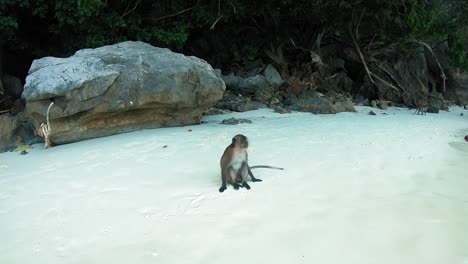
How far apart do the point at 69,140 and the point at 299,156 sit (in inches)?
147

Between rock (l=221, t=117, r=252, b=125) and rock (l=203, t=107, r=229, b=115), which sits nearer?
rock (l=221, t=117, r=252, b=125)

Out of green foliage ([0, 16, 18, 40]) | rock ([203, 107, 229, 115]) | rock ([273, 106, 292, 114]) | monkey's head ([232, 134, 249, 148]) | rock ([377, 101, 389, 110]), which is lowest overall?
rock ([377, 101, 389, 110])

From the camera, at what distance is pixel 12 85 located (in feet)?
34.3

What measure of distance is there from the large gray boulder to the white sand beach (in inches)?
33.0

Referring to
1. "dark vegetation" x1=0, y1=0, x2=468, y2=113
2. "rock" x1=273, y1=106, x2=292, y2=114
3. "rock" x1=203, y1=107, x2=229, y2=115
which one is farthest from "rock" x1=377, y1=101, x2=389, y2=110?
"rock" x1=203, y1=107, x2=229, y2=115

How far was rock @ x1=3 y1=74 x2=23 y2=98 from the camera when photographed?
10.3 meters

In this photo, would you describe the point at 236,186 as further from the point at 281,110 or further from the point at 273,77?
the point at 273,77

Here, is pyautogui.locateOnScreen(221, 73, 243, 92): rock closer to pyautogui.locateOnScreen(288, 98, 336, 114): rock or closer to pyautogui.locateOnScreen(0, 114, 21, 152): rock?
pyautogui.locateOnScreen(288, 98, 336, 114): rock

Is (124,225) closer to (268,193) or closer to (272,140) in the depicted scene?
(268,193)

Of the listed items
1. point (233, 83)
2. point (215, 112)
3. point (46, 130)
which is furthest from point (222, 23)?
point (46, 130)

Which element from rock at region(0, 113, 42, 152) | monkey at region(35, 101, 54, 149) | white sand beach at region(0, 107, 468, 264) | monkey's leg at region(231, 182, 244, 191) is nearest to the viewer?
white sand beach at region(0, 107, 468, 264)

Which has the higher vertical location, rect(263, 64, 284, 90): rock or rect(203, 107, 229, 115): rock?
rect(263, 64, 284, 90): rock

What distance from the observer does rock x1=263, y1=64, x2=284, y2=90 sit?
11359mm

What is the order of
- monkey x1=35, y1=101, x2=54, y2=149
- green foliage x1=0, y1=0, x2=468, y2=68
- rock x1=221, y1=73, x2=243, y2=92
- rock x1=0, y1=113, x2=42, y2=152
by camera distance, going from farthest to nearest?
rock x1=221, y1=73, x2=243, y2=92 < green foliage x1=0, y1=0, x2=468, y2=68 < rock x1=0, y1=113, x2=42, y2=152 < monkey x1=35, y1=101, x2=54, y2=149
